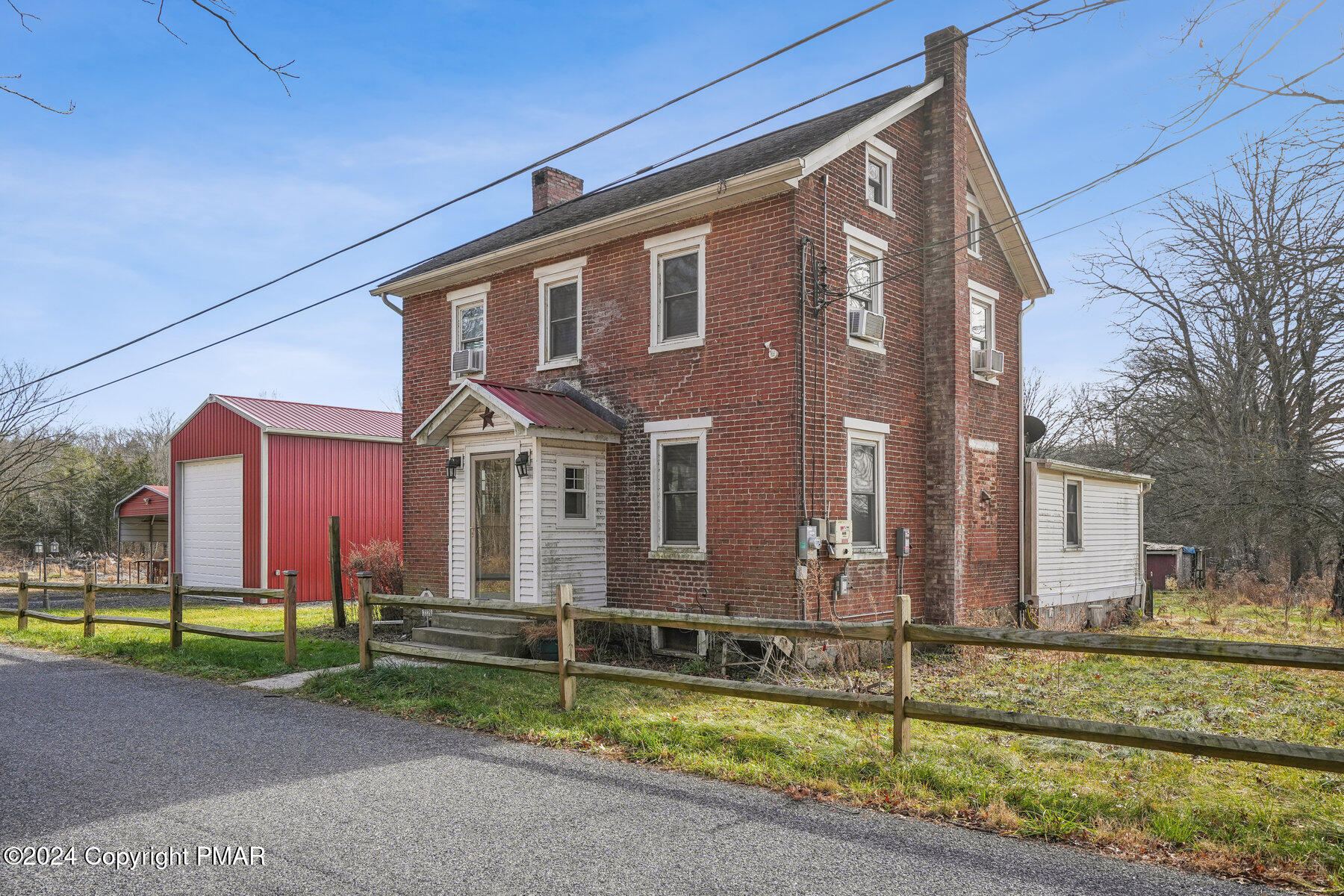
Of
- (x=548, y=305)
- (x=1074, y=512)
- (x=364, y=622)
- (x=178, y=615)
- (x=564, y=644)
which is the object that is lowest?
(x=178, y=615)

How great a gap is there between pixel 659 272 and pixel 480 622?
573 cm

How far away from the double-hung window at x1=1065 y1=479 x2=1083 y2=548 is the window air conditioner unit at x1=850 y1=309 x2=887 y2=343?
21.9 feet

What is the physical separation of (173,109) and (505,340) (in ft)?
22.2

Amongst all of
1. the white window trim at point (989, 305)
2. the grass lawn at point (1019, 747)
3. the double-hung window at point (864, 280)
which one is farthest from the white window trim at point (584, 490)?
the white window trim at point (989, 305)

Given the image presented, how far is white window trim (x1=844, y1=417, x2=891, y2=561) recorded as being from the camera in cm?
Result: 1220

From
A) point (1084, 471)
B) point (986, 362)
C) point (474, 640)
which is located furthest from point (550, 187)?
point (1084, 471)

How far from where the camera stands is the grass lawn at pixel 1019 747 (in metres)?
5.13

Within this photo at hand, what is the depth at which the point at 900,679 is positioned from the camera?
6.50 meters

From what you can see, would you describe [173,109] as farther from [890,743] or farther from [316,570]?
[316,570]

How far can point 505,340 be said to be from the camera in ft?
50.3

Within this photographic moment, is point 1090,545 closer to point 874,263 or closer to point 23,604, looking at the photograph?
point 874,263

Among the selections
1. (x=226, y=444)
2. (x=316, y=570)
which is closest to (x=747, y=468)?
(x=316, y=570)

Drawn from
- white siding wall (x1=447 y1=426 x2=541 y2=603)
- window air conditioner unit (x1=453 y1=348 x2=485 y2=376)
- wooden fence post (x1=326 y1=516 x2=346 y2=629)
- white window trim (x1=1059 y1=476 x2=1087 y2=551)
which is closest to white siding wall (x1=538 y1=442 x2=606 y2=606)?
white siding wall (x1=447 y1=426 x2=541 y2=603)

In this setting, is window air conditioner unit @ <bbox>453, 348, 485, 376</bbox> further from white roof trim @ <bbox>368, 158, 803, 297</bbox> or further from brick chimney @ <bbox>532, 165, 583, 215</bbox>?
brick chimney @ <bbox>532, 165, 583, 215</bbox>
